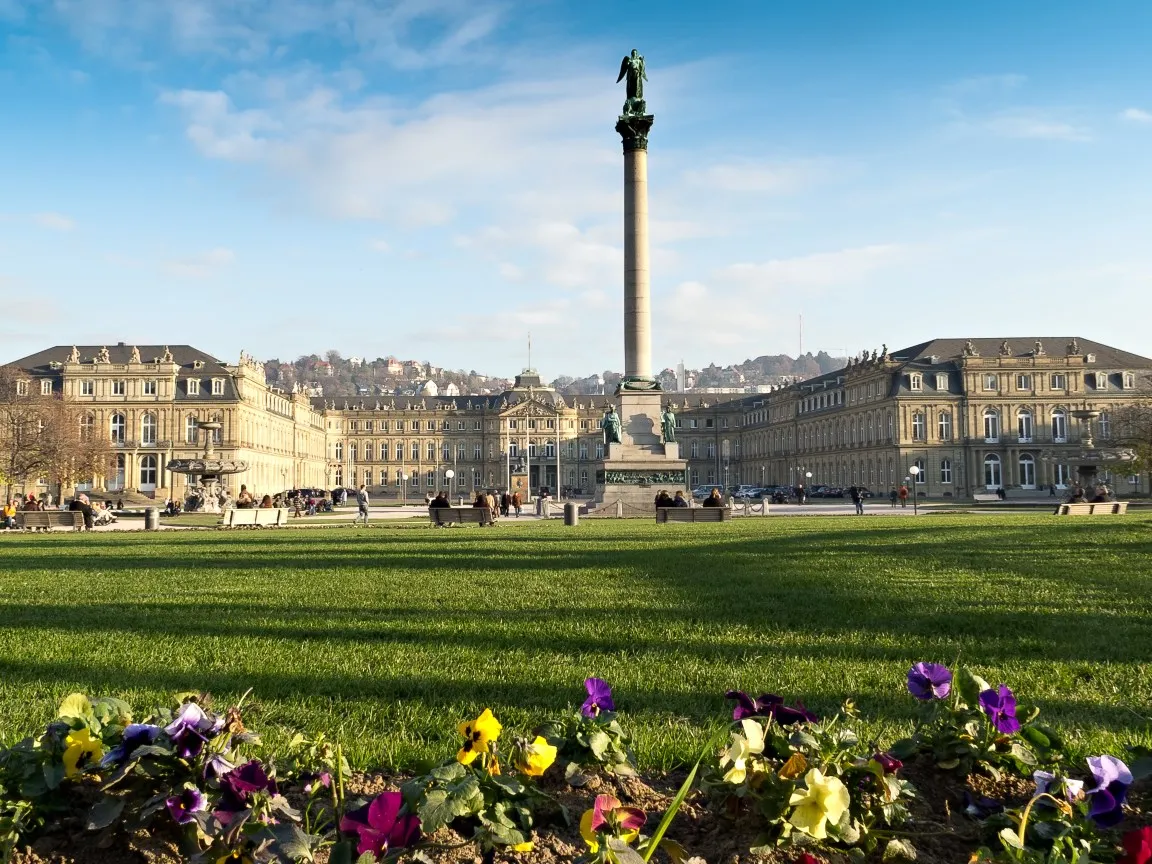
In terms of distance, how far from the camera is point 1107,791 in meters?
3.01

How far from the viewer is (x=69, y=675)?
7.16 metres

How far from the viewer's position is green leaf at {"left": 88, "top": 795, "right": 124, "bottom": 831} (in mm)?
3123

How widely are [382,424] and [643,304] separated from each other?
366 feet

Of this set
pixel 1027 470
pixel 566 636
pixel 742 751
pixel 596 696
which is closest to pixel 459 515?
pixel 566 636

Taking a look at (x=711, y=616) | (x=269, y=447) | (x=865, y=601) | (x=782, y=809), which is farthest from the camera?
(x=269, y=447)

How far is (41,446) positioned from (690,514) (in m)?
48.2

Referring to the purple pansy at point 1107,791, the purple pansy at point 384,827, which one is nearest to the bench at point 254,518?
the purple pansy at point 384,827

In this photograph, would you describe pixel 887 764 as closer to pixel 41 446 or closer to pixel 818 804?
pixel 818 804

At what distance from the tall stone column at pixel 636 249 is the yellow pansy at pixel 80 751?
40.1 m

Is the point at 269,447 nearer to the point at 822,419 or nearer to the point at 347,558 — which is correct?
the point at 822,419

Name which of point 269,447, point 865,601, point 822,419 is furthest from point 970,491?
point 865,601

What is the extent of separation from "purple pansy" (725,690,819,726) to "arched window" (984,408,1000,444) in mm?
100960

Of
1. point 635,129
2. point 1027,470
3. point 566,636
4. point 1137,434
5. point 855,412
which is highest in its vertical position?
point 635,129

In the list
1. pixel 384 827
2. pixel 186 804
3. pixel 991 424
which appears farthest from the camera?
pixel 991 424
